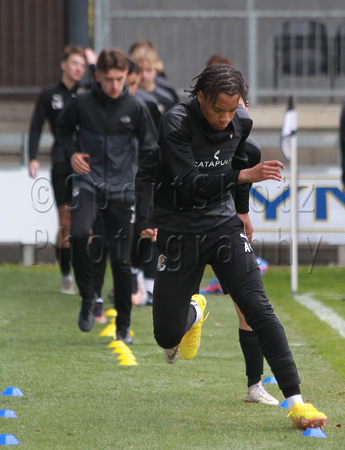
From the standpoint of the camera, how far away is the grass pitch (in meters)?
4.37

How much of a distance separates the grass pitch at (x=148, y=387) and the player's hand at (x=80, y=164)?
4.23 feet

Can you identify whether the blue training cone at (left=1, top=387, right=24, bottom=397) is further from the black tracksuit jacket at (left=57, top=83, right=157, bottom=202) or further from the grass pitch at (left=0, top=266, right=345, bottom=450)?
the black tracksuit jacket at (left=57, top=83, right=157, bottom=202)

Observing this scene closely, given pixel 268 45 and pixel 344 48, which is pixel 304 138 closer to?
pixel 344 48

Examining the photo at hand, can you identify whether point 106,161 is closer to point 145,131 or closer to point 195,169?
point 145,131

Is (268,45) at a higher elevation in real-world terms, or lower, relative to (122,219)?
higher

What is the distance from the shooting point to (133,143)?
7137 millimetres

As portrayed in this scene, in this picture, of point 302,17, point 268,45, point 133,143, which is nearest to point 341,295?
point 133,143

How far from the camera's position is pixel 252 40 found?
13.9m

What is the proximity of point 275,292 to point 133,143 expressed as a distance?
10.4 feet

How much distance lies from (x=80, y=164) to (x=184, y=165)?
259 cm

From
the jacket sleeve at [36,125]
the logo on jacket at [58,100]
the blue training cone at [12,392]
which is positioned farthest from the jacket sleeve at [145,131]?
the jacket sleeve at [36,125]

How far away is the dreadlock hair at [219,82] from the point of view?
4332 mm

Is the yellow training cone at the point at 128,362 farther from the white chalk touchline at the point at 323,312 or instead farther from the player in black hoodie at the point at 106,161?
the white chalk touchline at the point at 323,312

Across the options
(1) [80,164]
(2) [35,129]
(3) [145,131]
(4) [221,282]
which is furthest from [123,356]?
(2) [35,129]
